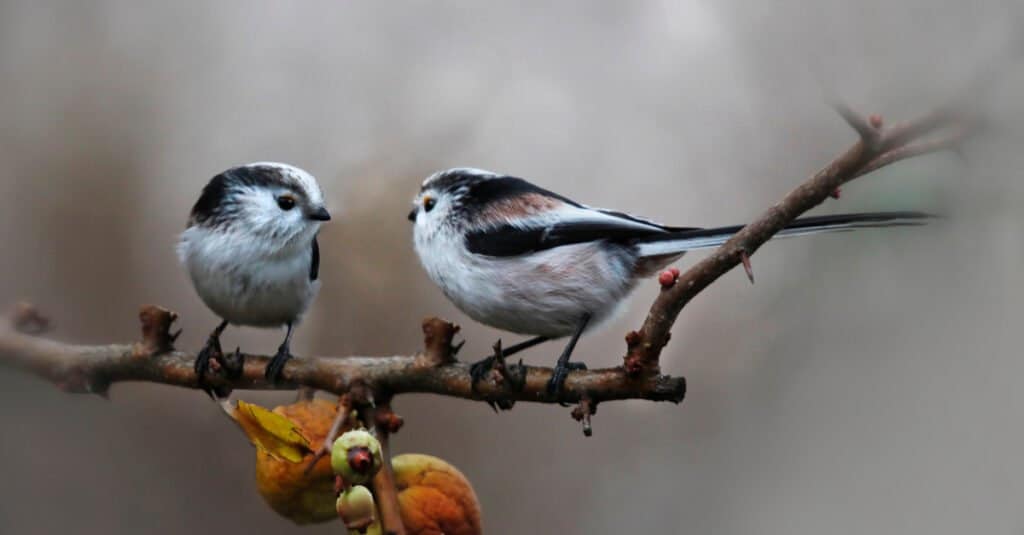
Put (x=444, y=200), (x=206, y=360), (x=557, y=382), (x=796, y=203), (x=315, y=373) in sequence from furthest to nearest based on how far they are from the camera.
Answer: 1. (x=444, y=200)
2. (x=206, y=360)
3. (x=315, y=373)
4. (x=557, y=382)
5. (x=796, y=203)

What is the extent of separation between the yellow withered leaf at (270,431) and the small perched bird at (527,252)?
46 centimetres

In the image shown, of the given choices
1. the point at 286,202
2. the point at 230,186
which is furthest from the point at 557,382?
the point at 230,186

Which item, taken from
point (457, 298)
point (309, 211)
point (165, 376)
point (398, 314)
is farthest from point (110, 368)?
point (398, 314)

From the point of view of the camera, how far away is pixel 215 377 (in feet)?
4.92

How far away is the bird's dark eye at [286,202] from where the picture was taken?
1.63m

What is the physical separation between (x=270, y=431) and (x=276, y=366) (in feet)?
1.22

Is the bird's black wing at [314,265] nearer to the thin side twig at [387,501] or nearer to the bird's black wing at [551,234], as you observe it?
the bird's black wing at [551,234]

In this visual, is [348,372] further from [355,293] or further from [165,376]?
[355,293]

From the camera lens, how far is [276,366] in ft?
4.82

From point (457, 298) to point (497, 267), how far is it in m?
0.13

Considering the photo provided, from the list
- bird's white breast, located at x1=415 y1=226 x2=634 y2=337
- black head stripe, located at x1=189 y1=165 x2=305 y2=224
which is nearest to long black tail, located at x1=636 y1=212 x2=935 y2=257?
bird's white breast, located at x1=415 y1=226 x2=634 y2=337

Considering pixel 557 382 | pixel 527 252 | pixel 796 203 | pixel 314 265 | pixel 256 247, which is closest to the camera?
pixel 796 203

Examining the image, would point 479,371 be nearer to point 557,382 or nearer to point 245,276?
point 557,382

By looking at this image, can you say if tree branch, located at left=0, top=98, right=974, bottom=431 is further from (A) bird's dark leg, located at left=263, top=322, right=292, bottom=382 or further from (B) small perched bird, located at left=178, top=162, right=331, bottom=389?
(B) small perched bird, located at left=178, top=162, right=331, bottom=389
